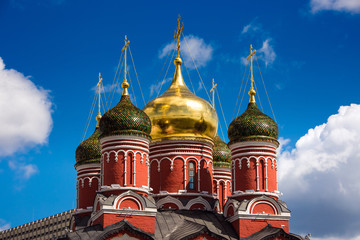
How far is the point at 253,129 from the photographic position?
82.8 ft

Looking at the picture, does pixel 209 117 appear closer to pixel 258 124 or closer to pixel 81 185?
pixel 258 124

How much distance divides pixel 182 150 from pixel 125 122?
338 centimetres

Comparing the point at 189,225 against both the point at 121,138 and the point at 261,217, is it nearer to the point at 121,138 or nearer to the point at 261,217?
the point at 261,217

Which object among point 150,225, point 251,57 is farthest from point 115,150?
point 251,57

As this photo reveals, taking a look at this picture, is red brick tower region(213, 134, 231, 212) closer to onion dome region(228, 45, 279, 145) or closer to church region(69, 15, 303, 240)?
church region(69, 15, 303, 240)

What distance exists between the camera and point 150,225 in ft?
74.1

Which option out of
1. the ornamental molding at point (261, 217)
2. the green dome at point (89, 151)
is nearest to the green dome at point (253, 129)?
the ornamental molding at point (261, 217)

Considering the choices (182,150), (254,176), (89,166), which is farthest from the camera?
(89,166)

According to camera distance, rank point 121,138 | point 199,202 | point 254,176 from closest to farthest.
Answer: point 121,138
point 254,176
point 199,202

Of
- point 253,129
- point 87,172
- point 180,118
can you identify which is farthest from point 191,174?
point 87,172

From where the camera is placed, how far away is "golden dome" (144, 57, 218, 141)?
88.3 ft

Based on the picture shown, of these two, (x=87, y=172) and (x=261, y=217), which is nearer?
(x=261, y=217)

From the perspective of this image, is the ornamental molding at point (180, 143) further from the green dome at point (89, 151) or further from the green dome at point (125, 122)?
the green dome at point (89, 151)

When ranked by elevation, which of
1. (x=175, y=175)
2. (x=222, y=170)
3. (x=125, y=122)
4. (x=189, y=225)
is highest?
(x=222, y=170)
